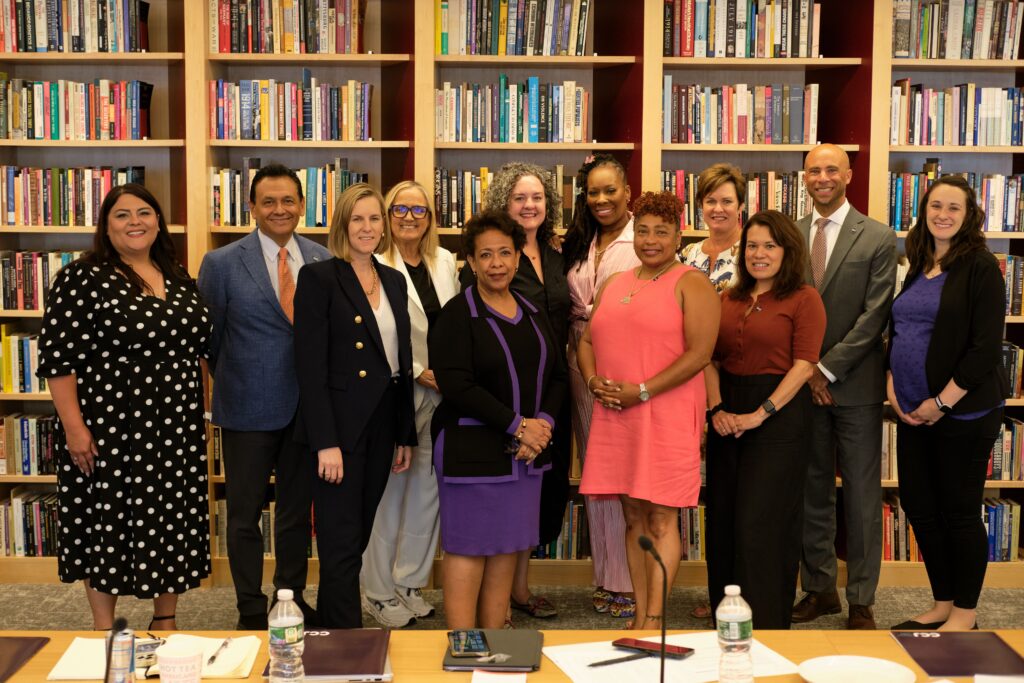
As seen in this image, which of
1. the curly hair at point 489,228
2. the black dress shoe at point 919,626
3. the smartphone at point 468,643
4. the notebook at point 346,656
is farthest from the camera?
the black dress shoe at point 919,626

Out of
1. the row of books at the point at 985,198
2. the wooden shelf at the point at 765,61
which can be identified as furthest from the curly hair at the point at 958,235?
the wooden shelf at the point at 765,61

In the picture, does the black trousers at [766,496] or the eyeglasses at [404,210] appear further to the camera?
the eyeglasses at [404,210]

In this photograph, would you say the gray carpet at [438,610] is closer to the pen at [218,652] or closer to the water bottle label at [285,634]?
the pen at [218,652]

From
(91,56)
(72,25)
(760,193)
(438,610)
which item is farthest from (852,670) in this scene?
(72,25)

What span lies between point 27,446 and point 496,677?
3422mm

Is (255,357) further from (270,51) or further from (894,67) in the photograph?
(894,67)

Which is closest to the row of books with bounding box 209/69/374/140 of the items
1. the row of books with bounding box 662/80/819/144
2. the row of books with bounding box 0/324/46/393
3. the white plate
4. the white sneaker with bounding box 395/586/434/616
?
the row of books with bounding box 0/324/46/393

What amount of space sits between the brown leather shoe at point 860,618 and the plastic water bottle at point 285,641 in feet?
9.26

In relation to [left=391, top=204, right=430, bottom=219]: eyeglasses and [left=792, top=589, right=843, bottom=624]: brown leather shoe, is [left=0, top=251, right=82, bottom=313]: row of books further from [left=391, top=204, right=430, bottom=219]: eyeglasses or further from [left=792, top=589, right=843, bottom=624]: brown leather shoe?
[left=792, top=589, right=843, bottom=624]: brown leather shoe

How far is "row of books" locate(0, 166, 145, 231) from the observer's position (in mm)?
4586

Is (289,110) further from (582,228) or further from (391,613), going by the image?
(391,613)

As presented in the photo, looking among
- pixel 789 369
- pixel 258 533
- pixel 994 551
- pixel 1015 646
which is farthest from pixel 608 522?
pixel 1015 646

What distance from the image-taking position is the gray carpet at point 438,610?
4.13 meters

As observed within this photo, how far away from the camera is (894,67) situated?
15.6 feet
